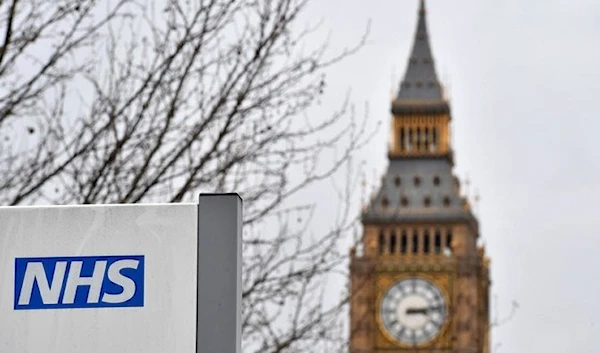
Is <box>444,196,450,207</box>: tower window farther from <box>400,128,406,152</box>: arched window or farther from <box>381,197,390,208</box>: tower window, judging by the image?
<box>400,128,406,152</box>: arched window

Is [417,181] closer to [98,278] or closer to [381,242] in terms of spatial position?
[381,242]

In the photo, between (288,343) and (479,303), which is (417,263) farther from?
(288,343)

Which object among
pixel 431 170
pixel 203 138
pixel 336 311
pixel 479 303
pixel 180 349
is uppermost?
pixel 431 170

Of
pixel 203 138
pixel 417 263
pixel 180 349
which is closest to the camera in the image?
pixel 180 349

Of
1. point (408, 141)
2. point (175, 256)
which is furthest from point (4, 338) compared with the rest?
point (408, 141)

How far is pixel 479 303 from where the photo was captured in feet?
401

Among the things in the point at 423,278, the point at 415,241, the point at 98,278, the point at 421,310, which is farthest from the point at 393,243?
the point at 98,278

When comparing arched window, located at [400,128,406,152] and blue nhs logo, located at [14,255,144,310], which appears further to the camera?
arched window, located at [400,128,406,152]

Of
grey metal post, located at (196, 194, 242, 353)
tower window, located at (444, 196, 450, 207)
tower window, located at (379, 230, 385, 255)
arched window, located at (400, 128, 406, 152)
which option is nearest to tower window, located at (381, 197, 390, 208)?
tower window, located at (379, 230, 385, 255)

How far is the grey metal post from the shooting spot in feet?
10.2

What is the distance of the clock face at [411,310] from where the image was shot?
4668 inches

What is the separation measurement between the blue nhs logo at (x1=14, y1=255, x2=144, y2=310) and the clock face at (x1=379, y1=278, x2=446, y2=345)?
378ft

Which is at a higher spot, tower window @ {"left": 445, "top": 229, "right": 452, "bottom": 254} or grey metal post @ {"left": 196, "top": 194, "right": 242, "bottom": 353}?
tower window @ {"left": 445, "top": 229, "right": 452, "bottom": 254}

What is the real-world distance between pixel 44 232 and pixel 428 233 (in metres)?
118
